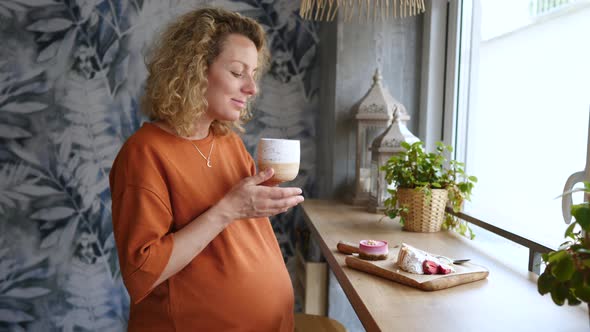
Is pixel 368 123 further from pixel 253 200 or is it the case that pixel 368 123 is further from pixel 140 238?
pixel 140 238

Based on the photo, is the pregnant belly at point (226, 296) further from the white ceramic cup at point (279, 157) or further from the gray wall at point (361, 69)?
the gray wall at point (361, 69)

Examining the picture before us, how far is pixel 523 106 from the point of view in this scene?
1527 mm

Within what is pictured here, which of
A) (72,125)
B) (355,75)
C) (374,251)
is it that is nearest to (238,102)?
(374,251)

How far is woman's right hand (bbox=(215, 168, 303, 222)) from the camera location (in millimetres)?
1114

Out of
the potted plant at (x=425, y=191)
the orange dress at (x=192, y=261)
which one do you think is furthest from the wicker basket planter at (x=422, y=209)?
the orange dress at (x=192, y=261)

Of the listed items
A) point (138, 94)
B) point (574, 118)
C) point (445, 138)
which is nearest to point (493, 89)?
point (445, 138)

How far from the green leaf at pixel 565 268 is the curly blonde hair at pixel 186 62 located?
0.89m

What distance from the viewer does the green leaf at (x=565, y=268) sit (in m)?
0.60

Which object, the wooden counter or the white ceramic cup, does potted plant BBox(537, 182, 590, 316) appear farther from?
the white ceramic cup

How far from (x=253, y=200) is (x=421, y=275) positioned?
0.44 m

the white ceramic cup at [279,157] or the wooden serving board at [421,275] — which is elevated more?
the white ceramic cup at [279,157]

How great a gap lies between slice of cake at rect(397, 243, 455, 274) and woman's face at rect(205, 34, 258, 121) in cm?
59

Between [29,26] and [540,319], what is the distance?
2.54 m

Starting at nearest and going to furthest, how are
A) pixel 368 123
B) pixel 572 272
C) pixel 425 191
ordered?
pixel 572 272 → pixel 425 191 → pixel 368 123
